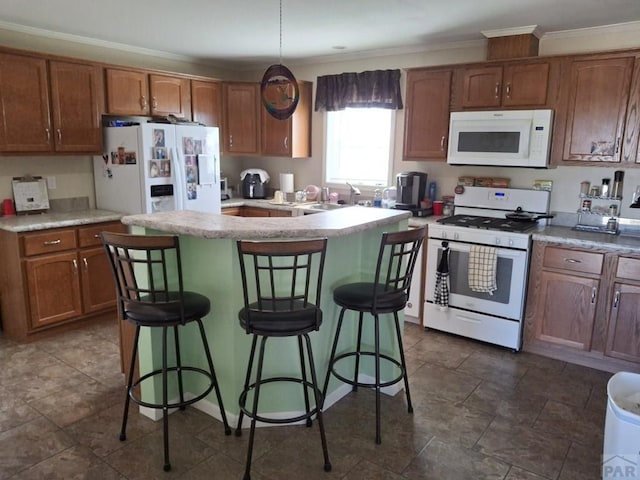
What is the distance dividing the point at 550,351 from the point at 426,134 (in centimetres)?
203

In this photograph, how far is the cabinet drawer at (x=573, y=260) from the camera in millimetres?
3229

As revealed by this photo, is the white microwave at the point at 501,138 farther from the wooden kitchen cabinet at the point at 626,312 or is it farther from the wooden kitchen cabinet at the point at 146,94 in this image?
the wooden kitchen cabinet at the point at 146,94

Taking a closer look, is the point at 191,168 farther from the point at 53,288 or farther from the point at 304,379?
the point at 304,379

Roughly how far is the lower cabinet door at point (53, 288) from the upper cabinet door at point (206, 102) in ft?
6.64

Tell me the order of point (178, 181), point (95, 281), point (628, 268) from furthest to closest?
point (178, 181)
point (95, 281)
point (628, 268)

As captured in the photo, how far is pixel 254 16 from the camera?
3.49m

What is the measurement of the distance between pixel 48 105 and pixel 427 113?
3.15 m

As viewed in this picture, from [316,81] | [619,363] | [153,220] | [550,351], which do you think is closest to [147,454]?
[153,220]

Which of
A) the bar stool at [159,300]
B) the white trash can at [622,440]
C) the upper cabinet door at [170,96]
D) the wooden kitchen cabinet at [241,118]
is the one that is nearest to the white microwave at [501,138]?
the white trash can at [622,440]

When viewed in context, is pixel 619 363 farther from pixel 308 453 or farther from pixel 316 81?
pixel 316 81

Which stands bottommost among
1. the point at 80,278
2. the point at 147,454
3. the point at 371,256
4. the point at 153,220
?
the point at 147,454

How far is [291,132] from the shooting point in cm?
510

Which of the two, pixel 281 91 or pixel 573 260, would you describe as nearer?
pixel 281 91

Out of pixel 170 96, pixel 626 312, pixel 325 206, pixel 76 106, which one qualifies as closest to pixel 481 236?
pixel 626 312
